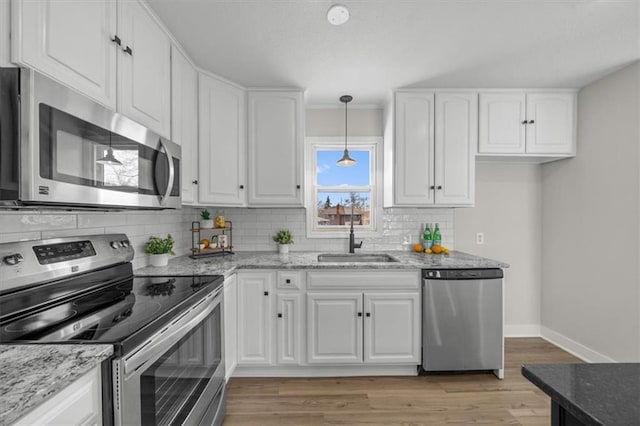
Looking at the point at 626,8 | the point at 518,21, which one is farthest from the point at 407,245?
the point at 626,8

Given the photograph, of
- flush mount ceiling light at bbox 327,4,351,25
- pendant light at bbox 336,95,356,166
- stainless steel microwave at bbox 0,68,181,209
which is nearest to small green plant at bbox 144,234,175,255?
stainless steel microwave at bbox 0,68,181,209

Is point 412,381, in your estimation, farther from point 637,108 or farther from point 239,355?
point 637,108

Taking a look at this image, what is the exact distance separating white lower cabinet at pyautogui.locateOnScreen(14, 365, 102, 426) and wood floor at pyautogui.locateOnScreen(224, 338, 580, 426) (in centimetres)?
133

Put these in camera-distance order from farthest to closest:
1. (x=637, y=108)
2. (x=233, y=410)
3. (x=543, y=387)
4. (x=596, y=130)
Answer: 1. (x=596, y=130)
2. (x=637, y=108)
3. (x=233, y=410)
4. (x=543, y=387)

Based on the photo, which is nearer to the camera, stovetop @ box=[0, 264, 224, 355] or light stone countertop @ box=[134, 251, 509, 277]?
stovetop @ box=[0, 264, 224, 355]

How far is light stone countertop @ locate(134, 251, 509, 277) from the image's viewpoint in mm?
2098

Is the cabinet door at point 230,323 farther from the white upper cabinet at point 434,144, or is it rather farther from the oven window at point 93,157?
the white upper cabinet at point 434,144

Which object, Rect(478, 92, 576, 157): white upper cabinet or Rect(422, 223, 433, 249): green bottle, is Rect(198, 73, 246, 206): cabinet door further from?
Rect(478, 92, 576, 157): white upper cabinet

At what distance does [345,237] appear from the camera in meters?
3.23

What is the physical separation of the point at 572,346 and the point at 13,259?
401 centimetres

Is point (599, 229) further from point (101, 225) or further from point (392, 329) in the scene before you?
point (101, 225)

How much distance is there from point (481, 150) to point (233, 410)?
9.40 ft

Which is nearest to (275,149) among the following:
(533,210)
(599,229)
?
(533,210)

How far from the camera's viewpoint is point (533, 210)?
326cm
